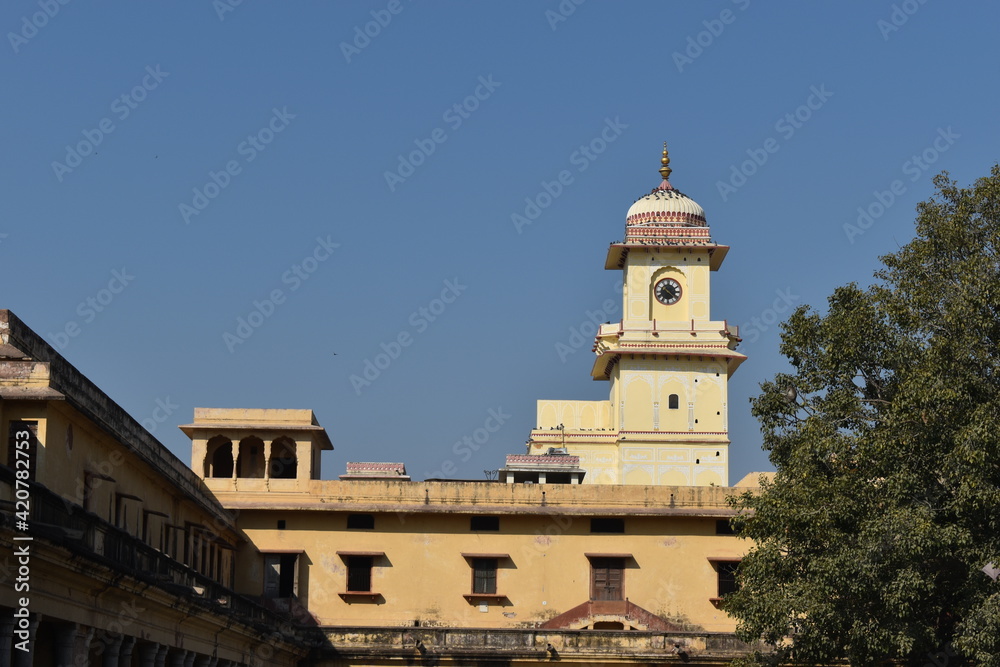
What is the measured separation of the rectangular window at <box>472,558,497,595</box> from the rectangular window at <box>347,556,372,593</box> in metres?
2.64

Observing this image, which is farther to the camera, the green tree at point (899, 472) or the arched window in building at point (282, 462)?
the arched window in building at point (282, 462)

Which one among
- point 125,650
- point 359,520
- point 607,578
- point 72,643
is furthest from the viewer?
point 359,520

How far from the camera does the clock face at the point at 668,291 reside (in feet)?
219

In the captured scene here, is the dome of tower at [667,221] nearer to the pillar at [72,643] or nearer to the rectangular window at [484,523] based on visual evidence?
the rectangular window at [484,523]

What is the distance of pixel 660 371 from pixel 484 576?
1131 inches

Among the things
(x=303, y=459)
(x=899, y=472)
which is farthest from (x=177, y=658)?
(x=303, y=459)

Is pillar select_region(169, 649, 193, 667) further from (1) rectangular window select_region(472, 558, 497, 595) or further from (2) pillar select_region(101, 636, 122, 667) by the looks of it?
(1) rectangular window select_region(472, 558, 497, 595)

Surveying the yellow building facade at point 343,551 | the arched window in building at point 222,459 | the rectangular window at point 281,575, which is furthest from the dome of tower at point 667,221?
the rectangular window at point 281,575

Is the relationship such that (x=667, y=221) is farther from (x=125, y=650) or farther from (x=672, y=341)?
(x=125, y=650)

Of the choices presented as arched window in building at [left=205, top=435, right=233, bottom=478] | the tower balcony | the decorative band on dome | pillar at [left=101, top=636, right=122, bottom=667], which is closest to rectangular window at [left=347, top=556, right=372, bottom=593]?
arched window in building at [left=205, top=435, right=233, bottom=478]

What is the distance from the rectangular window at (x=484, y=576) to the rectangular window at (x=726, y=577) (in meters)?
5.64

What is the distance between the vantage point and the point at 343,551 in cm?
3834

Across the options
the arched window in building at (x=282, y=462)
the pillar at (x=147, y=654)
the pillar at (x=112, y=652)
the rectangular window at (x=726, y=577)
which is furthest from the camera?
the arched window in building at (x=282, y=462)

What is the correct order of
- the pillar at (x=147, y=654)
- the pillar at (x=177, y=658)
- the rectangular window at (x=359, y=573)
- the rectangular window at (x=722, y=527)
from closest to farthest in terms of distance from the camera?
the pillar at (x=147, y=654)
the pillar at (x=177, y=658)
the rectangular window at (x=359, y=573)
the rectangular window at (x=722, y=527)
